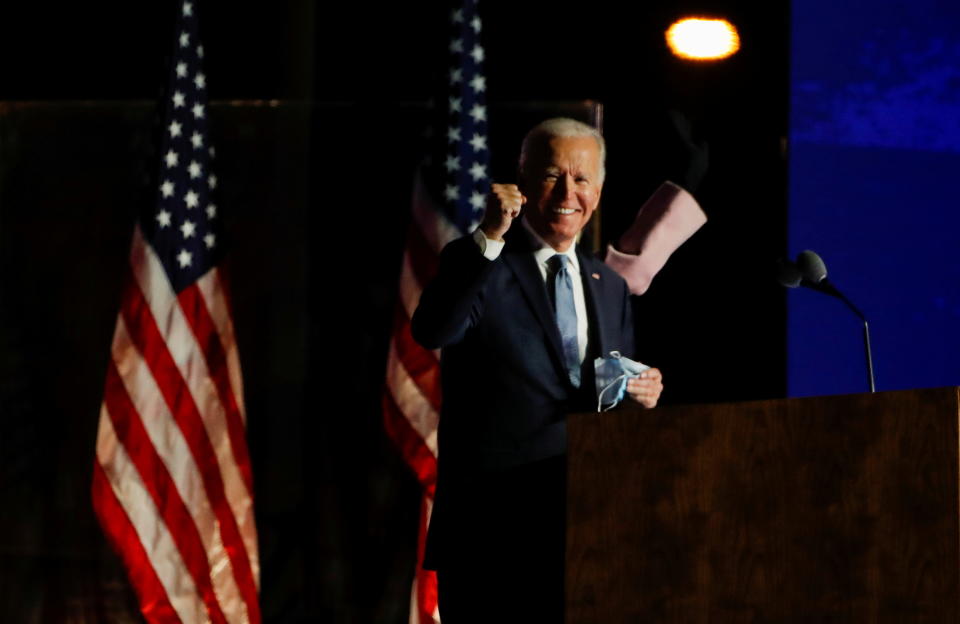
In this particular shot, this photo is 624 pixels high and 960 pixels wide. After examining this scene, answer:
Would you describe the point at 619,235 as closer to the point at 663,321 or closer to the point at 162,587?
the point at 663,321

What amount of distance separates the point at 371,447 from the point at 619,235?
1.04 meters

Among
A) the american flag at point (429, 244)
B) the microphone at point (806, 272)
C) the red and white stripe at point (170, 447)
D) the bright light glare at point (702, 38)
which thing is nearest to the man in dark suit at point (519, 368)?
the microphone at point (806, 272)

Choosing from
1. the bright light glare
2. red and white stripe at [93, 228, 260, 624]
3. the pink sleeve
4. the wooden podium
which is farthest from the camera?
the bright light glare

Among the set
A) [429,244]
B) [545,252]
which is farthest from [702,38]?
[545,252]

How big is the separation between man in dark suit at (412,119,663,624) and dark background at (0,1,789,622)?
4.16 ft

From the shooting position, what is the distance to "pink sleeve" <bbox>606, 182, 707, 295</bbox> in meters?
4.01

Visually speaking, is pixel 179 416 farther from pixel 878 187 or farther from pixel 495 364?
pixel 878 187

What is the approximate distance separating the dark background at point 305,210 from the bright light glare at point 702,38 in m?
0.04

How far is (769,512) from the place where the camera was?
2.05 m

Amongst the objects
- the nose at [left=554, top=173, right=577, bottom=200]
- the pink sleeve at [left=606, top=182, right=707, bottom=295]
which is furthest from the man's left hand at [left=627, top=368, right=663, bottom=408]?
the pink sleeve at [left=606, top=182, right=707, bottom=295]

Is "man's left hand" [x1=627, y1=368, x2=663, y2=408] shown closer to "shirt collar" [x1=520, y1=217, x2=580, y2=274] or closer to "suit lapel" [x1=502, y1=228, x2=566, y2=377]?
"suit lapel" [x1=502, y1=228, x2=566, y2=377]

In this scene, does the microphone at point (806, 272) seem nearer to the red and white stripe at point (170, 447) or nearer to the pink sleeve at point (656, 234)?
the pink sleeve at point (656, 234)

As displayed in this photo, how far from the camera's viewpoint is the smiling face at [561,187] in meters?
2.82

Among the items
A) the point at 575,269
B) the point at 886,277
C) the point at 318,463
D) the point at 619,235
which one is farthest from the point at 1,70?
the point at 886,277
